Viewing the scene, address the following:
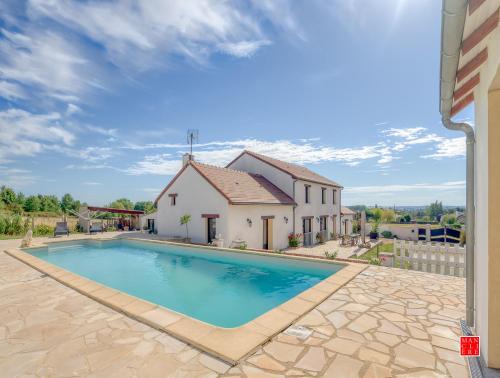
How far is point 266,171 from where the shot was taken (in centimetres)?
2245

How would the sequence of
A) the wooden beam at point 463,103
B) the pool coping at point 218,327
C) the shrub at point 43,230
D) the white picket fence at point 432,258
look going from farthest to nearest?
the shrub at point 43,230, the white picket fence at point 432,258, the wooden beam at point 463,103, the pool coping at point 218,327

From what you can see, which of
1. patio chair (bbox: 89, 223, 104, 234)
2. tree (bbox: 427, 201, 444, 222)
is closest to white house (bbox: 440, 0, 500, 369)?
patio chair (bbox: 89, 223, 104, 234)

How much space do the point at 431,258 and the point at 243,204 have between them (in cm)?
1026

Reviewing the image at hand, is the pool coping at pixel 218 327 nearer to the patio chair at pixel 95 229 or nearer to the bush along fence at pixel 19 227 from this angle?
→ the patio chair at pixel 95 229

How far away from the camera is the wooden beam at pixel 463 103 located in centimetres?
408

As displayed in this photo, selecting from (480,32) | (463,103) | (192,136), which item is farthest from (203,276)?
(192,136)

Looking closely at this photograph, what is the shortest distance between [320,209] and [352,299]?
1916 centimetres

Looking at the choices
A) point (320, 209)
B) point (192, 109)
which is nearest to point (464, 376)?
point (192, 109)

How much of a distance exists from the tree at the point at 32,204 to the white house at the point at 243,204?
37.9 m

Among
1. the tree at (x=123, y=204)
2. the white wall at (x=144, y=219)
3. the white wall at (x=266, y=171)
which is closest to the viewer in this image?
the white wall at (x=266, y=171)

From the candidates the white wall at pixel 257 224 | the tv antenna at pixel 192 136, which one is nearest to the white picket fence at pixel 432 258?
the white wall at pixel 257 224

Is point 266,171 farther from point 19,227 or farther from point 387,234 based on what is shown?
point 19,227

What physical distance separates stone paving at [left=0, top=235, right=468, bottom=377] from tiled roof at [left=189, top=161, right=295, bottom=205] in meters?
10.9

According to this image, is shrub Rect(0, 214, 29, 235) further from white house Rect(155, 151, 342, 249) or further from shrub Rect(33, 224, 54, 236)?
white house Rect(155, 151, 342, 249)
